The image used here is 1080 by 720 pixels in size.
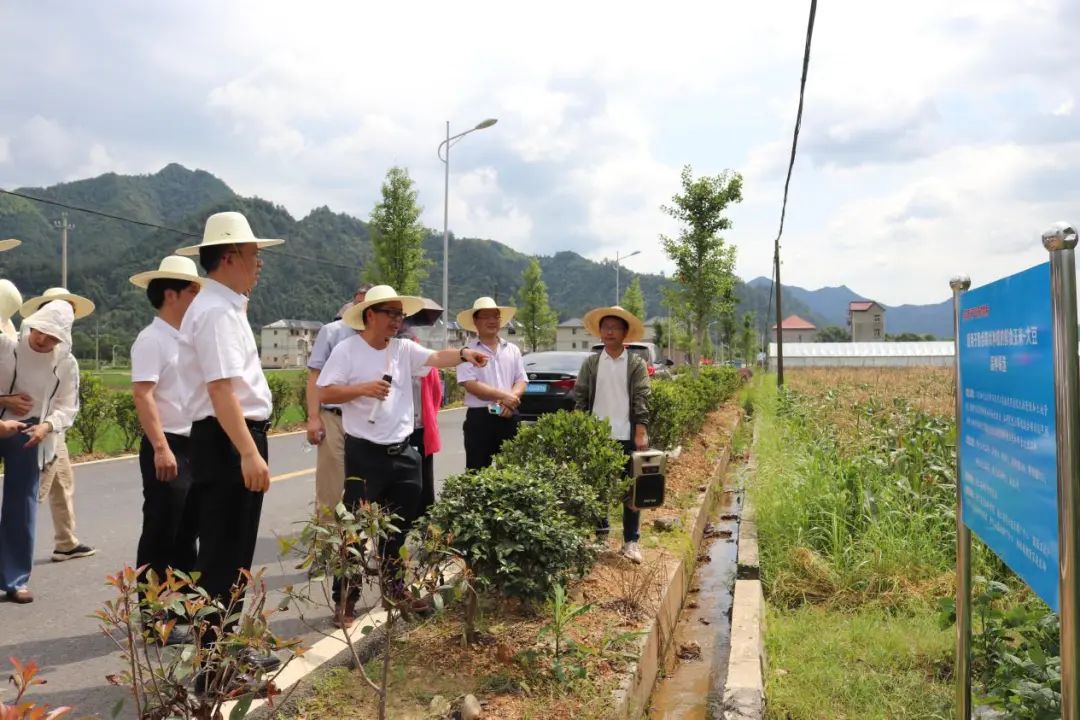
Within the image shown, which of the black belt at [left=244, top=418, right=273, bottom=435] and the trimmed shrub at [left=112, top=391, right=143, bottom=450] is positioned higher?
the black belt at [left=244, top=418, right=273, bottom=435]

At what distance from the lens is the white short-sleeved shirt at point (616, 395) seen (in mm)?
5719

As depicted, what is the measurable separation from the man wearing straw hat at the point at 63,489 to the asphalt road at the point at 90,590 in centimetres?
12

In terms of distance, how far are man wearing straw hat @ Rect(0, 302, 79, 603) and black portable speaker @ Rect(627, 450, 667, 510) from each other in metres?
3.64

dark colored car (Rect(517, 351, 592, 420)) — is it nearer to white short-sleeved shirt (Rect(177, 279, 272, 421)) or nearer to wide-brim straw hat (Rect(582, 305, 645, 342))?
wide-brim straw hat (Rect(582, 305, 645, 342))

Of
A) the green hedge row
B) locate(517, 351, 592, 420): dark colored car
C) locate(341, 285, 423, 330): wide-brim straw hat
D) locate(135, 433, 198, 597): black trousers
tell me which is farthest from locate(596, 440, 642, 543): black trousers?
locate(517, 351, 592, 420): dark colored car

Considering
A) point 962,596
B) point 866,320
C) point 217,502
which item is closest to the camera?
point 962,596

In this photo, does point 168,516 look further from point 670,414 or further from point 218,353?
point 670,414

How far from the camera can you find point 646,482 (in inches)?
213

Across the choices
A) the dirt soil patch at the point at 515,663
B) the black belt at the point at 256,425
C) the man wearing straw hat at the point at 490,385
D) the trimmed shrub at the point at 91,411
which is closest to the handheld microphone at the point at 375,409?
the black belt at the point at 256,425

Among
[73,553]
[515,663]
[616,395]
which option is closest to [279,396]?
[73,553]

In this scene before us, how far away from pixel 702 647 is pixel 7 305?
15.5 ft

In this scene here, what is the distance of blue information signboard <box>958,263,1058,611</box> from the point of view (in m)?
1.83

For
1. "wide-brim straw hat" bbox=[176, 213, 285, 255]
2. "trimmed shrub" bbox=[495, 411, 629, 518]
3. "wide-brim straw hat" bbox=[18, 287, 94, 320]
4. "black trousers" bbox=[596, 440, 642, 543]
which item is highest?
"wide-brim straw hat" bbox=[176, 213, 285, 255]

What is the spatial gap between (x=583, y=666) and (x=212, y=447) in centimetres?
179
